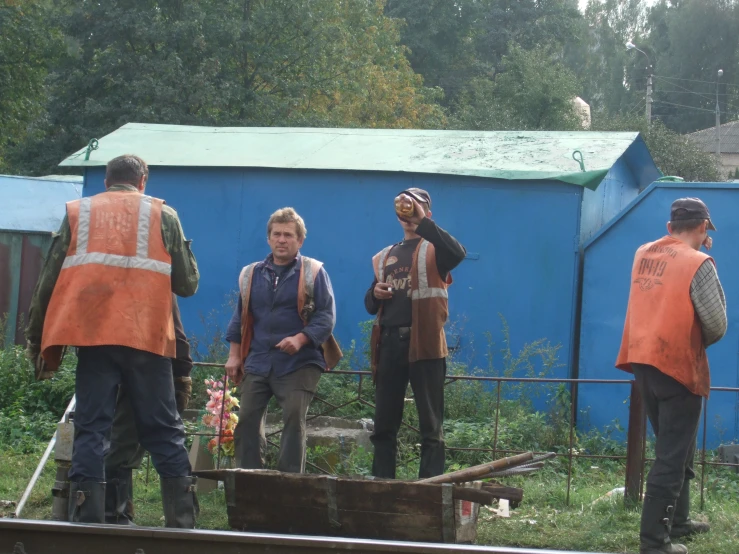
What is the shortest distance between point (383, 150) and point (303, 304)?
5.49 meters

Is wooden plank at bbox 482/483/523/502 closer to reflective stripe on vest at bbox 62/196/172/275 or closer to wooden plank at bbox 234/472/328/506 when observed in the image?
wooden plank at bbox 234/472/328/506

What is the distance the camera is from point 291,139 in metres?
11.7

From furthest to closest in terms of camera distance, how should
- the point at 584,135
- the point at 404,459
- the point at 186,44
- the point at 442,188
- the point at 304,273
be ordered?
the point at 186,44 → the point at 584,135 → the point at 442,188 → the point at 404,459 → the point at 304,273

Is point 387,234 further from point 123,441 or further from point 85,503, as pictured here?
point 85,503

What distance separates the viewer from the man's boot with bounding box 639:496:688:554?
490cm

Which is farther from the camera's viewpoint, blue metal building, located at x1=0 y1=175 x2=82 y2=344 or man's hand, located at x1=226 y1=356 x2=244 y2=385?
blue metal building, located at x1=0 y1=175 x2=82 y2=344

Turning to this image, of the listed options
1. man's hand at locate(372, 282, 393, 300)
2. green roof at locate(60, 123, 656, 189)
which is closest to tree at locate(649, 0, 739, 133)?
green roof at locate(60, 123, 656, 189)

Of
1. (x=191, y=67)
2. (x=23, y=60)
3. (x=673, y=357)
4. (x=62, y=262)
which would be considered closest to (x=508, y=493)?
(x=673, y=357)

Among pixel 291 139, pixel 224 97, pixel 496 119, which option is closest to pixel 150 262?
pixel 291 139

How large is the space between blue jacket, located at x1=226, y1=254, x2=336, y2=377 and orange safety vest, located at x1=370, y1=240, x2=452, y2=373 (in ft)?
1.49

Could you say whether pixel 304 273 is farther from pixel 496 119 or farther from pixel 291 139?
pixel 496 119

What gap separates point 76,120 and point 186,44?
3.57 m

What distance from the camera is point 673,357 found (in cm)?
494

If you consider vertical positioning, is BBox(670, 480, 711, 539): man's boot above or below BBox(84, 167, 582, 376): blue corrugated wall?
below
